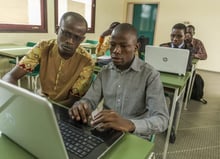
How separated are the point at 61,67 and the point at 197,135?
1.85 meters

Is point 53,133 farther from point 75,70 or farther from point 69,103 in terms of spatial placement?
point 75,70

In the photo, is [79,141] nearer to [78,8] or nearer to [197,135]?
[197,135]

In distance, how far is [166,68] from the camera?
1918mm

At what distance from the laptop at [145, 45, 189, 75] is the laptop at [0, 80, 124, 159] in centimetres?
128

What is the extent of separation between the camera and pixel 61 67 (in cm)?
133

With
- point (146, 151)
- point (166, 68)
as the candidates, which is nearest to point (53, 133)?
point (146, 151)

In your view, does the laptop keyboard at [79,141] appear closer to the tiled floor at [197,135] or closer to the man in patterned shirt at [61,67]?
the man in patterned shirt at [61,67]

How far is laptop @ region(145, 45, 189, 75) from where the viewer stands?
177 cm

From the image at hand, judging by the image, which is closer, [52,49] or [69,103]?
[69,103]

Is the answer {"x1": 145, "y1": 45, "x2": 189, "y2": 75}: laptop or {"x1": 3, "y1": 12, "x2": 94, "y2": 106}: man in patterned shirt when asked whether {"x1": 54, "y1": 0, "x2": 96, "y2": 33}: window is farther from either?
{"x1": 3, "y1": 12, "x2": 94, "y2": 106}: man in patterned shirt

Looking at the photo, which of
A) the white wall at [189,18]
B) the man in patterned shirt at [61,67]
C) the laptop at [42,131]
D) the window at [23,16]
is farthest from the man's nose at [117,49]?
the white wall at [189,18]

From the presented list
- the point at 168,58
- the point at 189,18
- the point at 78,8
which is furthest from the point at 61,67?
the point at 189,18

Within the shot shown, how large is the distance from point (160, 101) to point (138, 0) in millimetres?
6355

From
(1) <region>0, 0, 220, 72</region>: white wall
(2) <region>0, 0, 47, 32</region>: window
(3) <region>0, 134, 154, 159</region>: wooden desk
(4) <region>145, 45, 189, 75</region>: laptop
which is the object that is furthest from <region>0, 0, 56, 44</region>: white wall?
(3) <region>0, 134, 154, 159</region>: wooden desk
